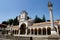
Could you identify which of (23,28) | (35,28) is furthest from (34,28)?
(23,28)

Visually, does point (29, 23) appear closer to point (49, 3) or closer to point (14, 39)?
point (49, 3)

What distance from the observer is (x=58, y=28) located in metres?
30.9

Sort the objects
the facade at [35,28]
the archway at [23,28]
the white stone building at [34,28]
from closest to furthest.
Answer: the facade at [35,28]
the white stone building at [34,28]
the archway at [23,28]

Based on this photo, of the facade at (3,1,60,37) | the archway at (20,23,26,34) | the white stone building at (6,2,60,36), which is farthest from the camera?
the archway at (20,23,26,34)

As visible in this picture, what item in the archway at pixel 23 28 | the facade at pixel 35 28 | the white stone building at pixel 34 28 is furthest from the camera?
the archway at pixel 23 28

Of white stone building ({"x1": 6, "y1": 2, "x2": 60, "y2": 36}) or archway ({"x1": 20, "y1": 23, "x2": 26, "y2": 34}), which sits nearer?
white stone building ({"x1": 6, "y1": 2, "x2": 60, "y2": 36})

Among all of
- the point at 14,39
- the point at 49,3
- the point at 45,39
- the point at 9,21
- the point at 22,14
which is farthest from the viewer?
the point at 9,21

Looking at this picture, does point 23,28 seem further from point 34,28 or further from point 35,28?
point 35,28

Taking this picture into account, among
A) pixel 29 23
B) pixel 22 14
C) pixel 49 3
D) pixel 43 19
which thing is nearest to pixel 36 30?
pixel 29 23

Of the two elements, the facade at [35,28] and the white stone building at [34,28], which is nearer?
the facade at [35,28]

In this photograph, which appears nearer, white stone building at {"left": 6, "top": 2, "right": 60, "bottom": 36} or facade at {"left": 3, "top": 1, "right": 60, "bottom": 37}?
facade at {"left": 3, "top": 1, "right": 60, "bottom": 37}

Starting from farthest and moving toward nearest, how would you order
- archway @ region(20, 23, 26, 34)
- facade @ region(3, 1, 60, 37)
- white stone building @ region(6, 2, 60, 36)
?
archway @ region(20, 23, 26, 34) < white stone building @ region(6, 2, 60, 36) < facade @ region(3, 1, 60, 37)

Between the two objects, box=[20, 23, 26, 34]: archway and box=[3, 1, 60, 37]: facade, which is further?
box=[20, 23, 26, 34]: archway

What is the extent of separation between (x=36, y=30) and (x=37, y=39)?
28537 millimetres
